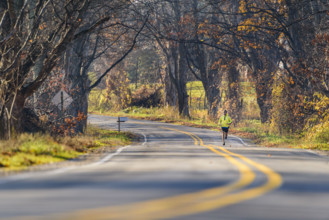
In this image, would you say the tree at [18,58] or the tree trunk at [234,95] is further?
the tree trunk at [234,95]

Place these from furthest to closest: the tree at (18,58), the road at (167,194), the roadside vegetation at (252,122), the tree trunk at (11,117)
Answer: the roadside vegetation at (252,122)
the tree trunk at (11,117)
the tree at (18,58)
the road at (167,194)

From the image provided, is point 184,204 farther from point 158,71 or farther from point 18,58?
point 158,71

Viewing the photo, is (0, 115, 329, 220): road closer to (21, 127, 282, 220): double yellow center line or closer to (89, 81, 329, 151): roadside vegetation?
(21, 127, 282, 220): double yellow center line

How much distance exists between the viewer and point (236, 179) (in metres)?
8.52

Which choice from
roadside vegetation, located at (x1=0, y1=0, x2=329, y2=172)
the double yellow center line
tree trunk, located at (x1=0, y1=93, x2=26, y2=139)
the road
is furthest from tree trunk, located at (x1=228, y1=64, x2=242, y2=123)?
the double yellow center line

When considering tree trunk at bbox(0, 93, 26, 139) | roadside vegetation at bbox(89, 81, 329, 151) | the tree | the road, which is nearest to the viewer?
the road

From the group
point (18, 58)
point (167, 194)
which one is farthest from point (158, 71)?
point (167, 194)

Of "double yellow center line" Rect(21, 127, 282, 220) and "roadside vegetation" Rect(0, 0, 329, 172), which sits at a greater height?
"roadside vegetation" Rect(0, 0, 329, 172)

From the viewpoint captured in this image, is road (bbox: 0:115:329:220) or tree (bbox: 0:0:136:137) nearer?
road (bbox: 0:115:329:220)

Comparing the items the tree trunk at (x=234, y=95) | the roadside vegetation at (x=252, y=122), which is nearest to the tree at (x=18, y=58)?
the roadside vegetation at (x=252, y=122)

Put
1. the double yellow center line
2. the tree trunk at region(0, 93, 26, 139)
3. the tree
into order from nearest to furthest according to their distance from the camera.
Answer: the double yellow center line → the tree → the tree trunk at region(0, 93, 26, 139)

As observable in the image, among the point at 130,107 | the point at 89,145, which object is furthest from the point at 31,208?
the point at 130,107

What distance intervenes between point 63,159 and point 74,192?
6.19 meters

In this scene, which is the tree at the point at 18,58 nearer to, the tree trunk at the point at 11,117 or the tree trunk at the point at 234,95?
the tree trunk at the point at 11,117
